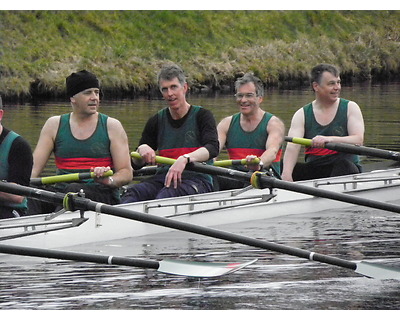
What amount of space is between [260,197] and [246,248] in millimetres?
612

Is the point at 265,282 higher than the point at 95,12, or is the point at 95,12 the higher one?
the point at 95,12

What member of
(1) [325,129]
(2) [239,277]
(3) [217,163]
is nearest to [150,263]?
(2) [239,277]

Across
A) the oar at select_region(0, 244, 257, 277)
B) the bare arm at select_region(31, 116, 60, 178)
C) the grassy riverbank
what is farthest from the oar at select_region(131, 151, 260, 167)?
the grassy riverbank

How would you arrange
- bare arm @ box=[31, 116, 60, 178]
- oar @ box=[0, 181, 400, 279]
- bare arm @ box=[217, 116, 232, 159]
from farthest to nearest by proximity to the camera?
bare arm @ box=[217, 116, 232, 159], bare arm @ box=[31, 116, 60, 178], oar @ box=[0, 181, 400, 279]

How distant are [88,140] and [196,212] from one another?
949 mm

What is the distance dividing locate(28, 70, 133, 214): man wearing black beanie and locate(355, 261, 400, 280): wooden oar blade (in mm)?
1678

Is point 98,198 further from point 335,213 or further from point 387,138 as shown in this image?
point 387,138

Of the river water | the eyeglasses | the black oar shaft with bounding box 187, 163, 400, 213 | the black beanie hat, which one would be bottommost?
the river water

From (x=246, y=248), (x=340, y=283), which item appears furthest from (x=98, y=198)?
(x=340, y=283)

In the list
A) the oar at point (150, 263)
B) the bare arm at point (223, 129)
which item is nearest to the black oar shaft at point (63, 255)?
the oar at point (150, 263)

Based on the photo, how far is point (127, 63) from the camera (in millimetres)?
20641

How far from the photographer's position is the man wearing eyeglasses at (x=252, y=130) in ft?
27.5

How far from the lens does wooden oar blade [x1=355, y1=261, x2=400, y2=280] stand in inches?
260

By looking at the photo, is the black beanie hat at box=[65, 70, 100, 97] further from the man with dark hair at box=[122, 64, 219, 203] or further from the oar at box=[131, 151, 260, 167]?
the oar at box=[131, 151, 260, 167]
